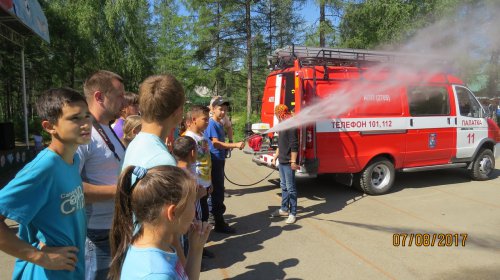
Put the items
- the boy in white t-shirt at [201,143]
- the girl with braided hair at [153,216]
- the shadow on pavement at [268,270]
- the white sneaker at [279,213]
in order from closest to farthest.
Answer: the girl with braided hair at [153,216] → the shadow on pavement at [268,270] → the boy in white t-shirt at [201,143] → the white sneaker at [279,213]

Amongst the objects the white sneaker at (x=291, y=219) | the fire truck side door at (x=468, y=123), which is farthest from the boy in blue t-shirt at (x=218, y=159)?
the fire truck side door at (x=468, y=123)

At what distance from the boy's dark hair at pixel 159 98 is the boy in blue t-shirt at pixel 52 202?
14.1 inches

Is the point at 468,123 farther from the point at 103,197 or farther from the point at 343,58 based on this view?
the point at 103,197

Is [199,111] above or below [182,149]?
above

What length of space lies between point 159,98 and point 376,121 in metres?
5.78

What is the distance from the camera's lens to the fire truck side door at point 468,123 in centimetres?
791

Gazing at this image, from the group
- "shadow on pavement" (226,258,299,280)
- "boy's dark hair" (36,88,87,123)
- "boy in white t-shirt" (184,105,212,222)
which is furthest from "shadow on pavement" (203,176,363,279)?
"boy's dark hair" (36,88,87,123)

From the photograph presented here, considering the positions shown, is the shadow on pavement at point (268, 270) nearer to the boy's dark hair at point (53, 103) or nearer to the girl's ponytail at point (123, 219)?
the girl's ponytail at point (123, 219)

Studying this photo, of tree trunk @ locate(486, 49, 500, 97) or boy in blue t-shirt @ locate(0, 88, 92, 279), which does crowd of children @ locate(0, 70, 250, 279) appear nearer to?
boy in blue t-shirt @ locate(0, 88, 92, 279)

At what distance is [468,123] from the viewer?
804 cm

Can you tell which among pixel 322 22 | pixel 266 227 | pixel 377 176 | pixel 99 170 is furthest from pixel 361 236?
pixel 322 22

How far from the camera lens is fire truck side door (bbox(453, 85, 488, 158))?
7.91 metres

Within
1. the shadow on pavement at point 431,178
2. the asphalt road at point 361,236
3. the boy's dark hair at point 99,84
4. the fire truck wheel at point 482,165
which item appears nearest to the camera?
the boy's dark hair at point 99,84

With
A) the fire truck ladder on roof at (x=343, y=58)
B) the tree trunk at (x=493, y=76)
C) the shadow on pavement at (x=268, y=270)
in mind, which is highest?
the tree trunk at (x=493, y=76)
